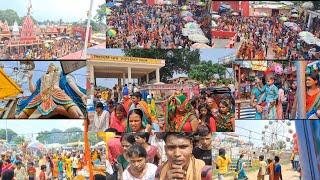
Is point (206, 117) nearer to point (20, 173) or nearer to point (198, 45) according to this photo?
point (198, 45)

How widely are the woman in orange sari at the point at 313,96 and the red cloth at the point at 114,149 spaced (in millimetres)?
1563

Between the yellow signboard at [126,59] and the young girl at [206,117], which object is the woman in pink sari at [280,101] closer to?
the young girl at [206,117]

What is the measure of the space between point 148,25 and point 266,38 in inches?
38.6

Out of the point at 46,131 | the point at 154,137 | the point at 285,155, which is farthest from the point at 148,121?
the point at 285,155

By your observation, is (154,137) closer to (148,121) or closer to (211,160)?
(148,121)

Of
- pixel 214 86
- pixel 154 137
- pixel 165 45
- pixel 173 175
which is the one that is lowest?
pixel 173 175

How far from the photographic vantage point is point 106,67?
408 centimetres

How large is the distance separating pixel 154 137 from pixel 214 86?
0.64 meters

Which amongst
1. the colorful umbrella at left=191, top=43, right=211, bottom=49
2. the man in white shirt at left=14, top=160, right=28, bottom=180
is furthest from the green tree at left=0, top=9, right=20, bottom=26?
the colorful umbrella at left=191, top=43, right=211, bottom=49

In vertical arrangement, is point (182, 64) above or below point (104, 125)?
above

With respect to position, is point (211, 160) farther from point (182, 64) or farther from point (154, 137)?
point (182, 64)

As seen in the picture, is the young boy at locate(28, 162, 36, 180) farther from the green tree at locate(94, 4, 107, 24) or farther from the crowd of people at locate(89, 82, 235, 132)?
the green tree at locate(94, 4, 107, 24)

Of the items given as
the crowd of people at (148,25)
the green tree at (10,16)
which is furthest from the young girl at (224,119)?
the green tree at (10,16)

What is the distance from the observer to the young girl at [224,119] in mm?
4125
